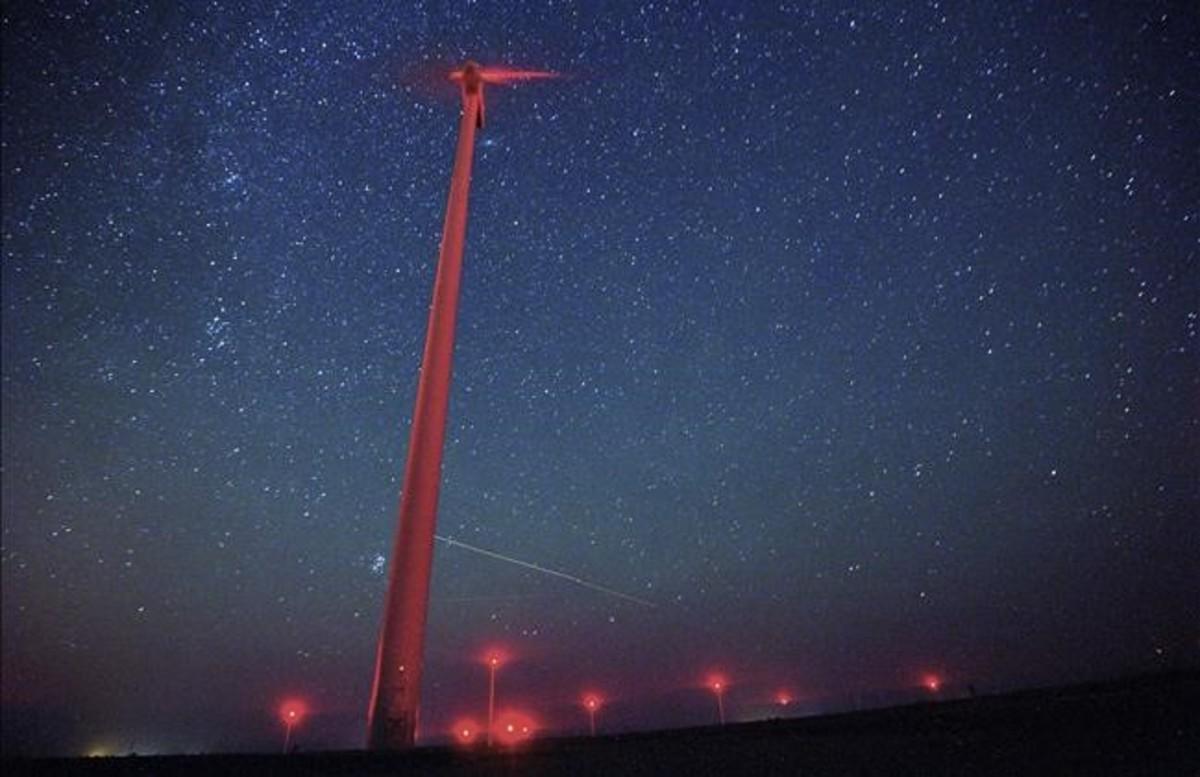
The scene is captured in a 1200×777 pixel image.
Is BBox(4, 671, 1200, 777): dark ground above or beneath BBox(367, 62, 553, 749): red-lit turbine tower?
beneath

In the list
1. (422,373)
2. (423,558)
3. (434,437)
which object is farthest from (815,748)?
(422,373)

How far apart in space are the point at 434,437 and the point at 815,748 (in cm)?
944

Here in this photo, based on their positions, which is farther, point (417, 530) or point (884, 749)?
point (417, 530)

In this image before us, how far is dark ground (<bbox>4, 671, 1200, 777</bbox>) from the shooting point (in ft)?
11.2

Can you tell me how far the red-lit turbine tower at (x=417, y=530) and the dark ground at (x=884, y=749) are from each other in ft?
11.8

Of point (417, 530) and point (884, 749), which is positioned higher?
point (417, 530)

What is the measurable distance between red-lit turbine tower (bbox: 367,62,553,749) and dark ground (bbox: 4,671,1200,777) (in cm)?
358

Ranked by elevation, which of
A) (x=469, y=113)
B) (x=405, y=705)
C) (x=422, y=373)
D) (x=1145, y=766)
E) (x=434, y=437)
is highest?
(x=469, y=113)

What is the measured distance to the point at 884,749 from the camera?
150 inches

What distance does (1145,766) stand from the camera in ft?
10.4

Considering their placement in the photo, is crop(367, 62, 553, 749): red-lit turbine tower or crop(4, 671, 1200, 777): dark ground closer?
crop(4, 671, 1200, 777): dark ground

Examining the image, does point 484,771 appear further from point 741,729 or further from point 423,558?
point 423,558

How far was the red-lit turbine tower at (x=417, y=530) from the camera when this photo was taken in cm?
945

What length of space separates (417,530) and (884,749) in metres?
8.98
